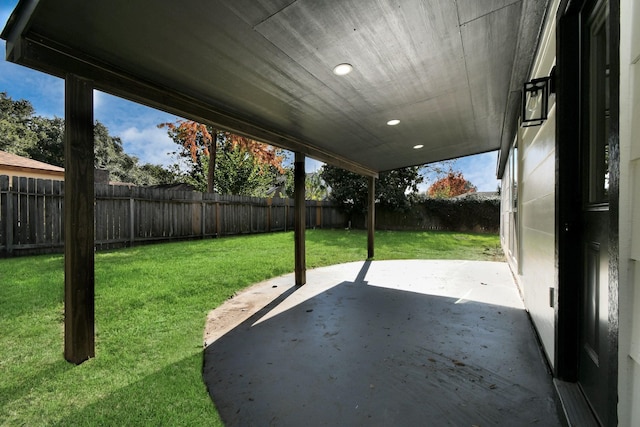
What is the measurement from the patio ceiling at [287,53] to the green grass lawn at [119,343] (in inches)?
79.9

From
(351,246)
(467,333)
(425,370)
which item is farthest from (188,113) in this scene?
(351,246)

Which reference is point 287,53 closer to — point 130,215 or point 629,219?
point 629,219

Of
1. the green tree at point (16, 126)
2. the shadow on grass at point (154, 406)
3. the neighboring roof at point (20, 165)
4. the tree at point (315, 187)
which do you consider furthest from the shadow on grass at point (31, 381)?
the green tree at point (16, 126)

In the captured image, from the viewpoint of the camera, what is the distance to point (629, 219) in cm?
83

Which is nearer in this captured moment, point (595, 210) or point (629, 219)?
point (629, 219)

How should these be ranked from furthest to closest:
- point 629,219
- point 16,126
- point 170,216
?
point 16,126, point 170,216, point 629,219

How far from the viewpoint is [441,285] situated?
442cm

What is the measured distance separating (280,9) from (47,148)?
25892 millimetres

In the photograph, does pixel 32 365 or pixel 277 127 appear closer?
pixel 32 365

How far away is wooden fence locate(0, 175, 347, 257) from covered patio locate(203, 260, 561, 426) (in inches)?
214

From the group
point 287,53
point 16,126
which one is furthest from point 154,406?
point 16,126

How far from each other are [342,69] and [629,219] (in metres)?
2.10

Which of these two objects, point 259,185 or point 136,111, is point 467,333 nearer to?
point 259,185

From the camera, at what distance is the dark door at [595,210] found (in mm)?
1235
